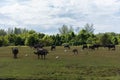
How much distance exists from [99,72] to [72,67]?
5.06 meters

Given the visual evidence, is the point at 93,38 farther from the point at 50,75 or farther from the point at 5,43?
the point at 50,75

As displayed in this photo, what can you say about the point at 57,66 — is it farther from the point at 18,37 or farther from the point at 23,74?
the point at 18,37

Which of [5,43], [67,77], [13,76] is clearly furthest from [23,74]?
[5,43]

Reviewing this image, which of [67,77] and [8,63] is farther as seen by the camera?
[8,63]

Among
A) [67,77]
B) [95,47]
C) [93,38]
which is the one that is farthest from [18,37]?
[67,77]

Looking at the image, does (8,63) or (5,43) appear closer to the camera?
(8,63)

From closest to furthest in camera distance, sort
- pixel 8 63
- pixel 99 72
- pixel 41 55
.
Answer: pixel 99 72 < pixel 8 63 < pixel 41 55

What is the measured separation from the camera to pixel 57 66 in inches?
1772

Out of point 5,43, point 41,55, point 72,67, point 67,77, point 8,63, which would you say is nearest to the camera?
point 67,77

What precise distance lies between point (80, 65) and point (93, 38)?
3699 inches

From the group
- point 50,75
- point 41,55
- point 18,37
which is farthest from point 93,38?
point 50,75

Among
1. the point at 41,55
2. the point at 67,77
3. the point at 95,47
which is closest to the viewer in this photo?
the point at 67,77

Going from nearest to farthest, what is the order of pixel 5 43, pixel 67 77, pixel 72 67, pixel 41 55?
pixel 67 77 < pixel 72 67 < pixel 41 55 < pixel 5 43

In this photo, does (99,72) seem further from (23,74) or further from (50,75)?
(23,74)
